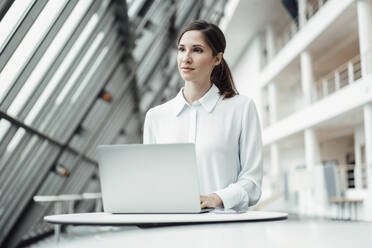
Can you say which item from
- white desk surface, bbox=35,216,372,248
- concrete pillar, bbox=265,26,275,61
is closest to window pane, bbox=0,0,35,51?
white desk surface, bbox=35,216,372,248

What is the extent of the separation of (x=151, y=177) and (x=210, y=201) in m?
0.26

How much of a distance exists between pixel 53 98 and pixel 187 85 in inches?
188

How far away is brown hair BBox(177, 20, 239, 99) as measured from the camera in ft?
6.00

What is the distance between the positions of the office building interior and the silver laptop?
16cm

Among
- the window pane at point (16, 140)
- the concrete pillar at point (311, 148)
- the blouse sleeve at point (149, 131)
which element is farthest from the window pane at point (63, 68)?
the concrete pillar at point (311, 148)

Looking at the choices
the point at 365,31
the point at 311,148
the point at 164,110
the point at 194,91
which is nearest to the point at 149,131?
the point at 164,110

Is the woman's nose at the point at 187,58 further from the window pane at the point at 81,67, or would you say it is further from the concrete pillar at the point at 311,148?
the concrete pillar at the point at 311,148

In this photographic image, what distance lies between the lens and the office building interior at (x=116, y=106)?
104 cm

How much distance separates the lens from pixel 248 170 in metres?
1.74

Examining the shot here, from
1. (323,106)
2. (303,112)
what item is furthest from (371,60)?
(303,112)

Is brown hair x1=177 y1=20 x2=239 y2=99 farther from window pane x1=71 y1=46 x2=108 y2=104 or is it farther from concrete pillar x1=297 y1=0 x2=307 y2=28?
concrete pillar x1=297 y1=0 x2=307 y2=28

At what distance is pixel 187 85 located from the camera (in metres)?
1.92

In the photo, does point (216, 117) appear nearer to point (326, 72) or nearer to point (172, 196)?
point (172, 196)

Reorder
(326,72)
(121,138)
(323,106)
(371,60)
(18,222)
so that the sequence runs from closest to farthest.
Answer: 1. (18,222)
2. (371,60)
3. (121,138)
4. (323,106)
5. (326,72)
